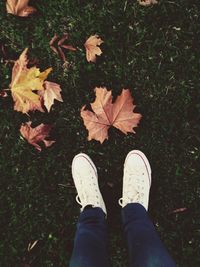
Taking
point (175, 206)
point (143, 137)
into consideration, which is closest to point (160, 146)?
point (143, 137)

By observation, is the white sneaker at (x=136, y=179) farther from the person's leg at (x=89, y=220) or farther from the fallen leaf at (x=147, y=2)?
the fallen leaf at (x=147, y=2)

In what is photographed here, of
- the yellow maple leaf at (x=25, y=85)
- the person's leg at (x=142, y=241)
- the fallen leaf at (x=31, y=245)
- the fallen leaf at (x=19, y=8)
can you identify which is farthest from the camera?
the fallen leaf at (x=31, y=245)

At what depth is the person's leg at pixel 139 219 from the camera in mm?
2009

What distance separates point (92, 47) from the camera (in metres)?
2.57

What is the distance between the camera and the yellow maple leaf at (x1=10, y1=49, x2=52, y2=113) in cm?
238

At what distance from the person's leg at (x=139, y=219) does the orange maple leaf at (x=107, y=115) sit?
0.21 m

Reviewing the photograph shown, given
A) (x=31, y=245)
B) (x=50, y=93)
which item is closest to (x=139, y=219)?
(x=31, y=245)

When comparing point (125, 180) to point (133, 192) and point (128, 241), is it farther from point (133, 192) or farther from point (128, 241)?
point (128, 241)

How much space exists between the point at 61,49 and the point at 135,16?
52 cm

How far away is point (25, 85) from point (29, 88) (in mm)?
48

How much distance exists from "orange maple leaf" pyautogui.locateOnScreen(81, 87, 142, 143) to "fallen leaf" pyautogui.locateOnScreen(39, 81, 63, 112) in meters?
0.20

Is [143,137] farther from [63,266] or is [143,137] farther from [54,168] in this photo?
[63,266]

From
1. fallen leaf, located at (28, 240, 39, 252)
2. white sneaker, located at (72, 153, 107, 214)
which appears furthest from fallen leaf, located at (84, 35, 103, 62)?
fallen leaf, located at (28, 240, 39, 252)

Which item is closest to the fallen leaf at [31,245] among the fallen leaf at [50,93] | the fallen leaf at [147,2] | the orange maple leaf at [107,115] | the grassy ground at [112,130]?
the grassy ground at [112,130]
